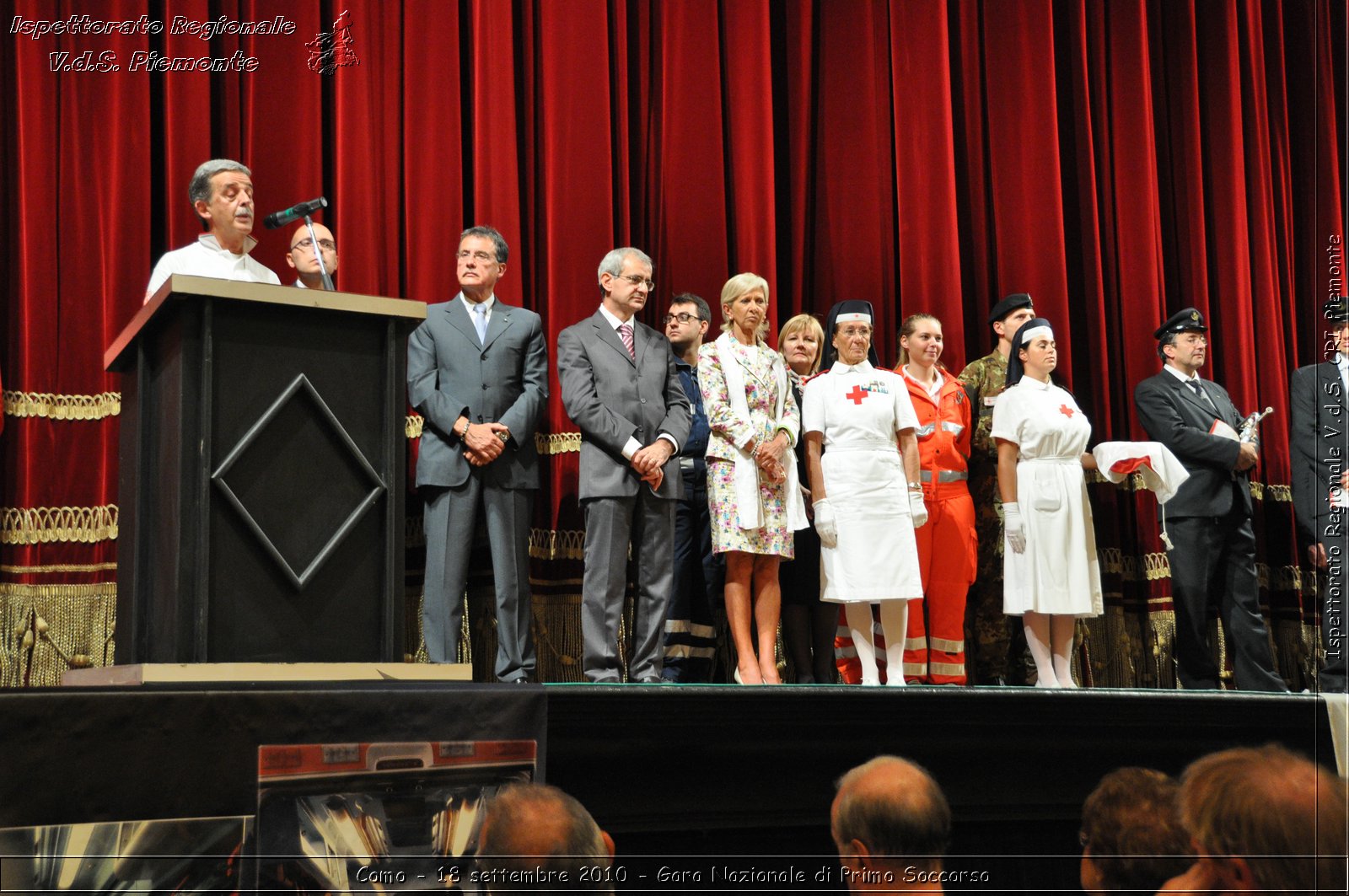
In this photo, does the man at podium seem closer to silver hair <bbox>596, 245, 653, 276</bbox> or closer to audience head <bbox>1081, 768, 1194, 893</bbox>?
silver hair <bbox>596, 245, 653, 276</bbox>

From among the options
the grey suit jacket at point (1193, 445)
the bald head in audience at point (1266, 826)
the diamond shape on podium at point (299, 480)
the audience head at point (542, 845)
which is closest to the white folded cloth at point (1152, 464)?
the grey suit jacket at point (1193, 445)

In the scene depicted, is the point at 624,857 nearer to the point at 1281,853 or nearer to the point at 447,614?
the point at 447,614

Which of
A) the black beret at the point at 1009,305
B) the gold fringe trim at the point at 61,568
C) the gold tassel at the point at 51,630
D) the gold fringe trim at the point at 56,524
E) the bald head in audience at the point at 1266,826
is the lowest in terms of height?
the bald head in audience at the point at 1266,826

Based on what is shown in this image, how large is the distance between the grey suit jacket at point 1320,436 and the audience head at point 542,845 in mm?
3604

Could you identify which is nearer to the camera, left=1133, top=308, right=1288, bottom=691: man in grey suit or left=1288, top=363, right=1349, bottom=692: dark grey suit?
left=1288, top=363, right=1349, bottom=692: dark grey suit

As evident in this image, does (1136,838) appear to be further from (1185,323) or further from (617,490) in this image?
(1185,323)

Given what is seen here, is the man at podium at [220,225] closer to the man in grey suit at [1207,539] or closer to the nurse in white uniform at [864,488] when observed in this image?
the nurse in white uniform at [864,488]

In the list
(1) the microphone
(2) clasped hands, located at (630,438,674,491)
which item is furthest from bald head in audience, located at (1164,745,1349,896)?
(2) clasped hands, located at (630,438,674,491)

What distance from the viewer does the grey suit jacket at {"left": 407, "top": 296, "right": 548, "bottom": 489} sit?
3973mm

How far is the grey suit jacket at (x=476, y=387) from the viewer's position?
397cm

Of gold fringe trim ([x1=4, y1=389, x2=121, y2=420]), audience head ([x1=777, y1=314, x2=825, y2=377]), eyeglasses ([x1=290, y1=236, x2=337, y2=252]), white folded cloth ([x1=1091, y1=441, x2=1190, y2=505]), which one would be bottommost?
white folded cloth ([x1=1091, y1=441, x2=1190, y2=505])

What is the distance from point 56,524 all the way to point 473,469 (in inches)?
55.1

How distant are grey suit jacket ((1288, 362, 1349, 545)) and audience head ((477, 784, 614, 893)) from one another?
3.60 meters

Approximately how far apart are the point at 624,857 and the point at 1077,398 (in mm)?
3545
